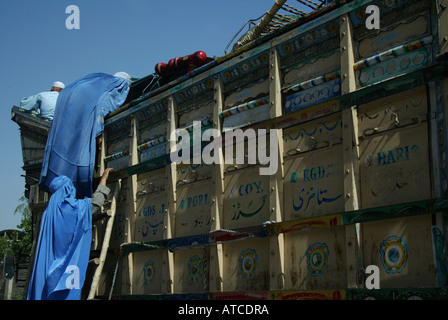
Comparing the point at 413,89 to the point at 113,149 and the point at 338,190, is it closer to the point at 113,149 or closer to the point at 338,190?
the point at 338,190

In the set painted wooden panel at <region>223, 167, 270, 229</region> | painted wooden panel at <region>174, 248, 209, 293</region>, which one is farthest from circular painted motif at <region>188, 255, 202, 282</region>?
painted wooden panel at <region>223, 167, 270, 229</region>

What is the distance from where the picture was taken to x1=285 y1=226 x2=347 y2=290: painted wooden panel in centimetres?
443

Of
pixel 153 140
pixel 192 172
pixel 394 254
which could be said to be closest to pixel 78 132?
pixel 153 140

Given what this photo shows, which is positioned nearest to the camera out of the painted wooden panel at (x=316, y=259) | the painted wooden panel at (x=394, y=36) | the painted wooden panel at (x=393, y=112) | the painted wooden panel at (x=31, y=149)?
the painted wooden panel at (x=393, y=112)

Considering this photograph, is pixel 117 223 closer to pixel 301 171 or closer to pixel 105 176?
pixel 105 176

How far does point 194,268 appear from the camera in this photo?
5.84 m

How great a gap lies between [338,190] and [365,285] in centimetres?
82

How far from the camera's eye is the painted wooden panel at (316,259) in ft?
14.5

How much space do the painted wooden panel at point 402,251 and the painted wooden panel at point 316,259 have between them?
0.85 ft

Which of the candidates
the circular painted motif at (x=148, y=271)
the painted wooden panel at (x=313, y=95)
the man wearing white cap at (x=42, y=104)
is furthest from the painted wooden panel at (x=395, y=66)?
the man wearing white cap at (x=42, y=104)

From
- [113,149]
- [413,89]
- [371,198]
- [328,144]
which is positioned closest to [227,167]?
[328,144]

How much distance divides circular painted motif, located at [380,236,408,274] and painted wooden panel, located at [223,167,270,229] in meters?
1.29

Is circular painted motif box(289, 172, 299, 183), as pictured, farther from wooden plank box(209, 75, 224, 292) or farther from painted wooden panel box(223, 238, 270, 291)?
wooden plank box(209, 75, 224, 292)

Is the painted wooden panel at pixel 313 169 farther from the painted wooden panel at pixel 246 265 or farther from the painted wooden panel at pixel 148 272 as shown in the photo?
the painted wooden panel at pixel 148 272
